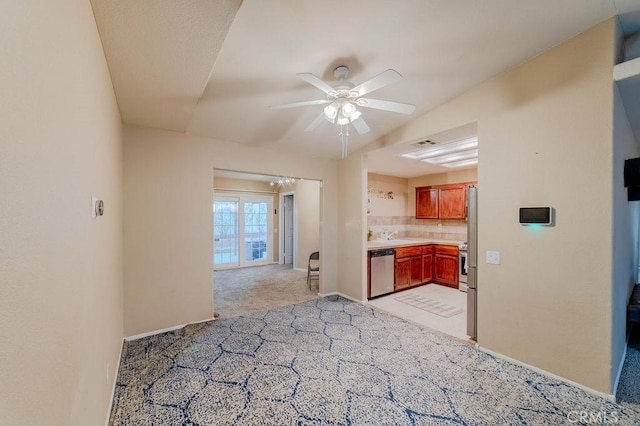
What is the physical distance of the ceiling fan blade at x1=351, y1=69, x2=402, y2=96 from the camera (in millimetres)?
1878

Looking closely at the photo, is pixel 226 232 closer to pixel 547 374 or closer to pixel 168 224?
pixel 168 224

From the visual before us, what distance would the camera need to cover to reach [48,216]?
87 cm

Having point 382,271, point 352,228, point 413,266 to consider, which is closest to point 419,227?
point 413,266

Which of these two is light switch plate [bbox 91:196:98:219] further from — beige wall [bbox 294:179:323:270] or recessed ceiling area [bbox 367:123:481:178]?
beige wall [bbox 294:179:323:270]

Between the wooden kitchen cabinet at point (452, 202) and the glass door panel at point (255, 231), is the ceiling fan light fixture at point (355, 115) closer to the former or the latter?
the wooden kitchen cabinet at point (452, 202)

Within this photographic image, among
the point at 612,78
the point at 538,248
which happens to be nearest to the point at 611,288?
the point at 538,248

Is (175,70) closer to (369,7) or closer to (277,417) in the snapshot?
(369,7)

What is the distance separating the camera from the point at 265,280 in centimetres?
604

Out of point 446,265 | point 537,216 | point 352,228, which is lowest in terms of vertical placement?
point 446,265

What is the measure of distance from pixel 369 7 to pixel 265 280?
5.37 metres

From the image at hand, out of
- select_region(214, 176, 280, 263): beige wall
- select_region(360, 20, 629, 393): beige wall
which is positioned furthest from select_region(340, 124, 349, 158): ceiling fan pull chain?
select_region(214, 176, 280, 263): beige wall

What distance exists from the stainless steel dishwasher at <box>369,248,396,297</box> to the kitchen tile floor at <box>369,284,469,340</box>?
17 centimetres

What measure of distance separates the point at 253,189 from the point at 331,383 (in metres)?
6.09

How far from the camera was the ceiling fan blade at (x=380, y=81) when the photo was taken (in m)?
1.88
